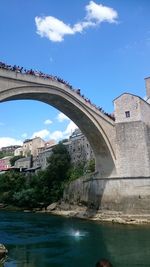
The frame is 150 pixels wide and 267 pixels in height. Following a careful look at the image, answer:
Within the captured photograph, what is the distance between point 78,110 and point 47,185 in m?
14.2

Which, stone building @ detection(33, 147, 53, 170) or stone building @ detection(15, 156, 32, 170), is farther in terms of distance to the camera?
stone building @ detection(15, 156, 32, 170)

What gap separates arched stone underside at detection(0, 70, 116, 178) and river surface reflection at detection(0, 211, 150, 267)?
5.40 meters

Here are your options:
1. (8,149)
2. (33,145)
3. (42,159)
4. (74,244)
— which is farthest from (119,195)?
(8,149)

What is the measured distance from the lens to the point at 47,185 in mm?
34062

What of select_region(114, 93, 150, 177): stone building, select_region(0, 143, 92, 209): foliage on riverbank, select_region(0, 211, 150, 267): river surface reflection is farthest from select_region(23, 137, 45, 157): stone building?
select_region(0, 211, 150, 267): river surface reflection

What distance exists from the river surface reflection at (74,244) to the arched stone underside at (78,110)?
5395 millimetres

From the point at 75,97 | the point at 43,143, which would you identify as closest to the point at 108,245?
the point at 75,97

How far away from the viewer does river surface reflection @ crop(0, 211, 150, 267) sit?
11.5 m

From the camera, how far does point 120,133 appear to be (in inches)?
920

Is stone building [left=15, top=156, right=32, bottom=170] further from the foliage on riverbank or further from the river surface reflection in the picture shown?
the river surface reflection

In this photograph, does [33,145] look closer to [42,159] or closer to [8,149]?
[42,159]

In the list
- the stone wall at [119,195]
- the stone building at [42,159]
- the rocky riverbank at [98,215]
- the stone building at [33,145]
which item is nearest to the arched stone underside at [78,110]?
the stone wall at [119,195]

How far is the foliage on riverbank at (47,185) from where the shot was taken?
3272 cm

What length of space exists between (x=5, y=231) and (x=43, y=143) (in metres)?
45.9
